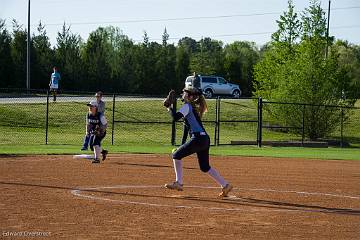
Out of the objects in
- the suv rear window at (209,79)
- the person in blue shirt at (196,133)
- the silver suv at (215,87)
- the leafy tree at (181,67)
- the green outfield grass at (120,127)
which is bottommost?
the green outfield grass at (120,127)

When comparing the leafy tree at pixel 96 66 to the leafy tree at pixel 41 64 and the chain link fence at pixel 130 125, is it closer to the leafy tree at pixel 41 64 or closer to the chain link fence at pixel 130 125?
the leafy tree at pixel 41 64

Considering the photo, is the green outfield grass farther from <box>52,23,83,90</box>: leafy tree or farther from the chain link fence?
<box>52,23,83,90</box>: leafy tree

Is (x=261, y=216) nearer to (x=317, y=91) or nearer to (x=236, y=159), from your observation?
(x=236, y=159)

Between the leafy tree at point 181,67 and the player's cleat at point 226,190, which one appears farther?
the leafy tree at point 181,67

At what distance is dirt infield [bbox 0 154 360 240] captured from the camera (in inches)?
340

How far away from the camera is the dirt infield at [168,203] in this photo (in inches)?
340

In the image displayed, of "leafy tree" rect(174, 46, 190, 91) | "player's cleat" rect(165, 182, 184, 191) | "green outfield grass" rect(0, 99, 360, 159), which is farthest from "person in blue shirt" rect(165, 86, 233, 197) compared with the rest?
"leafy tree" rect(174, 46, 190, 91)

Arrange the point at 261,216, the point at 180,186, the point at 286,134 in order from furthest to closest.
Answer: the point at 286,134 → the point at 180,186 → the point at 261,216

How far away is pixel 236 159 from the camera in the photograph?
70.3 feet

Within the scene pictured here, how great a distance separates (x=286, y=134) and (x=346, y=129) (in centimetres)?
715

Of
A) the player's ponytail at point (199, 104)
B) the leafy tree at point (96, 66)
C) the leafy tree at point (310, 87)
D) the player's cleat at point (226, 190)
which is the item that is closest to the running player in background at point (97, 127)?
the player's ponytail at point (199, 104)

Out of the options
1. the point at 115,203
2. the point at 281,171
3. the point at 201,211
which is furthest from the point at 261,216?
the point at 281,171

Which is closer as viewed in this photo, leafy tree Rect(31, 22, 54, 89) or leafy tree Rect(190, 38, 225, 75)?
leafy tree Rect(31, 22, 54, 89)

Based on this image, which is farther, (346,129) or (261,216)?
(346,129)
